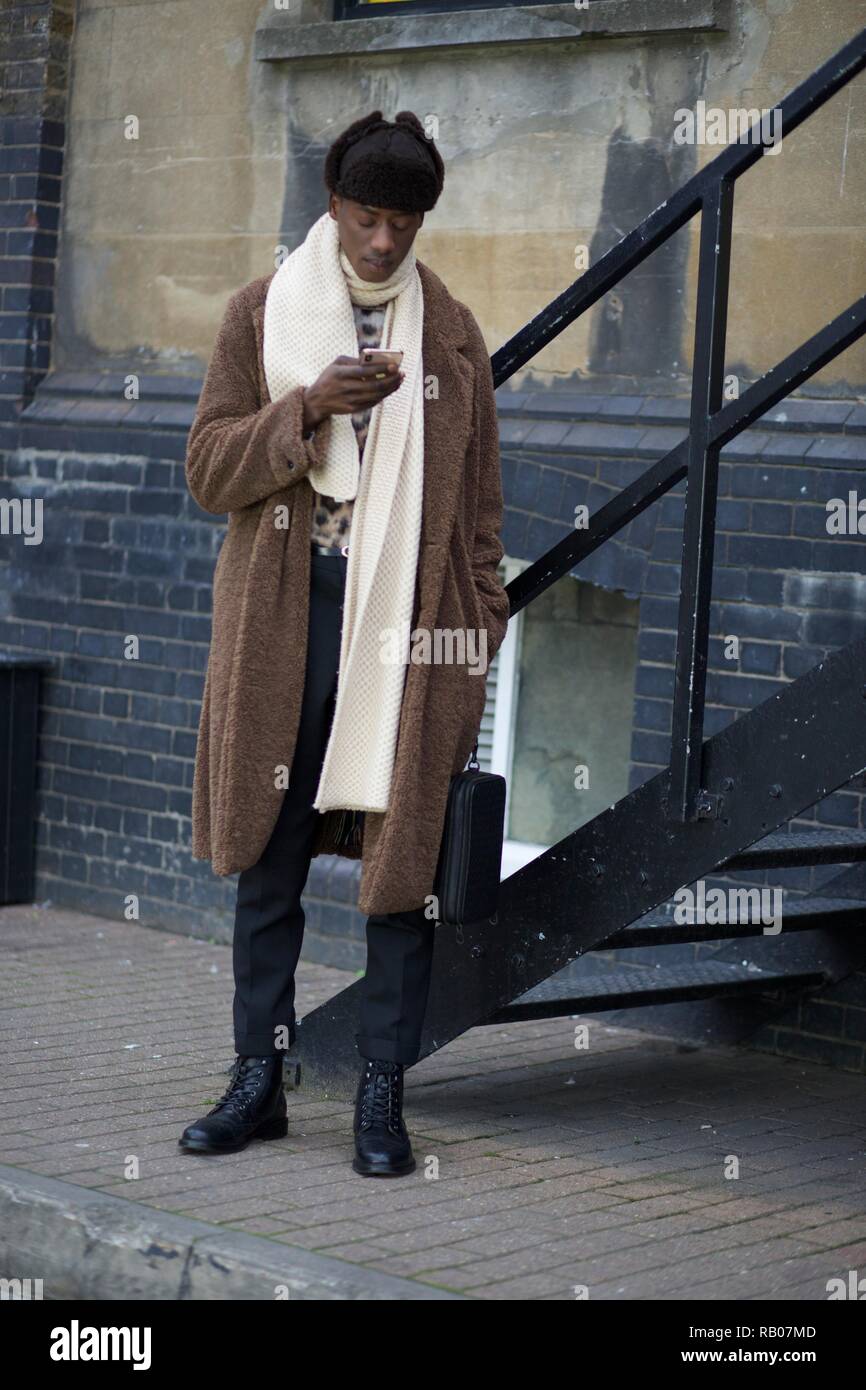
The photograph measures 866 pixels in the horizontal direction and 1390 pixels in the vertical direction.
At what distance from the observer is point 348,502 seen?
4.52 meters

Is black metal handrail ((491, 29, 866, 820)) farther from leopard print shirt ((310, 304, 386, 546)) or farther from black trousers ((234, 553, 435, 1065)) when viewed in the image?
black trousers ((234, 553, 435, 1065))

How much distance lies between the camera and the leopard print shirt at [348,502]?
4.52m

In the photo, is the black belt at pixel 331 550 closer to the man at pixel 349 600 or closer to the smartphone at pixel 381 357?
the man at pixel 349 600

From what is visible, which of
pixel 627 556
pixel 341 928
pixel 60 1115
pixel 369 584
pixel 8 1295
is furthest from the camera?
pixel 341 928

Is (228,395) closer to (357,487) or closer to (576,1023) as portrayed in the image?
(357,487)

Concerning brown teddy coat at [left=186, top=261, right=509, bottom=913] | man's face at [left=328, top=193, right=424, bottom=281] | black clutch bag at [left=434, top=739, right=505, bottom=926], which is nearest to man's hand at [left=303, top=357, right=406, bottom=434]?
brown teddy coat at [left=186, top=261, right=509, bottom=913]

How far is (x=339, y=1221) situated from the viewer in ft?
13.6

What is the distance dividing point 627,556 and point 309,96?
2.20 meters

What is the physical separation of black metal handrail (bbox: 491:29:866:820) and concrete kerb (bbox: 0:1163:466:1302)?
1352mm

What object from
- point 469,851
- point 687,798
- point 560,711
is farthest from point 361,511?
point 560,711

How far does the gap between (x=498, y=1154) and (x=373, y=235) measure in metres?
2.14

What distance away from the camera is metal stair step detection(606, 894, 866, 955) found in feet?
16.3

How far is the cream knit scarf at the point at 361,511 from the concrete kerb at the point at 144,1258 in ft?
3.25

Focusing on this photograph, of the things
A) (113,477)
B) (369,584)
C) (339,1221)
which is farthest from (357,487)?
(113,477)
